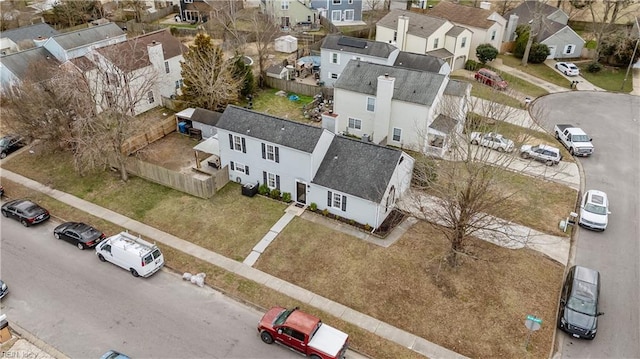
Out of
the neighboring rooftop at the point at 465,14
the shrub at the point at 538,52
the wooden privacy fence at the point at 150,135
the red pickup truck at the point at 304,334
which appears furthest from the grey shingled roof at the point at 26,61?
the shrub at the point at 538,52

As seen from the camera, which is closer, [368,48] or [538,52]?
[368,48]

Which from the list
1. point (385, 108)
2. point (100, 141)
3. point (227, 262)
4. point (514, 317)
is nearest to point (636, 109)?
point (385, 108)

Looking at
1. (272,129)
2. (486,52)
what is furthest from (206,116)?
(486,52)

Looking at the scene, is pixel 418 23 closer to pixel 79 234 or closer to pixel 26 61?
pixel 26 61

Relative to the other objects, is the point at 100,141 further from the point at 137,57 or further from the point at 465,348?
the point at 465,348

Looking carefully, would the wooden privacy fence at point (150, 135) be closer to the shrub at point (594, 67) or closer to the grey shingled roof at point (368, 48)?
the grey shingled roof at point (368, 48)

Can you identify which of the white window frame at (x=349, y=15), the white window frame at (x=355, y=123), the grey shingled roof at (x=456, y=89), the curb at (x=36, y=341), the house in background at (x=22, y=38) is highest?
the white window frame at (x=349, y=15)

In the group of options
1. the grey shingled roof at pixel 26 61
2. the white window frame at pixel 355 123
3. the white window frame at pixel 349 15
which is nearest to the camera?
the white window frame at pixel 355 123

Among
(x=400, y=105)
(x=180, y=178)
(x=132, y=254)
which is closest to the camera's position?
Answer: (x=132, y=254)
